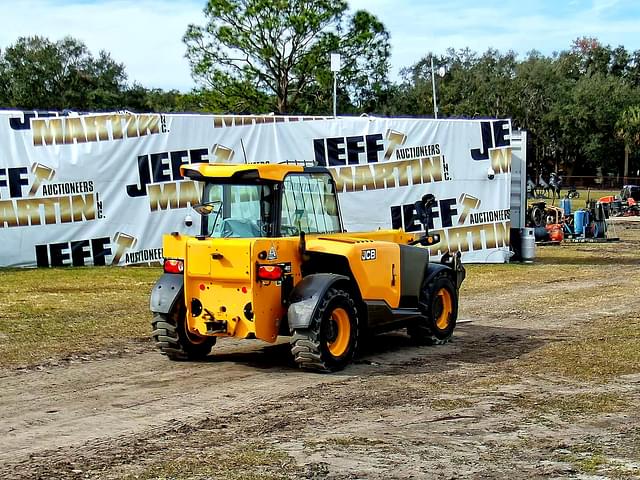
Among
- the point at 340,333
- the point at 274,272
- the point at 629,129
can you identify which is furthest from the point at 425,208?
the point at 629,129

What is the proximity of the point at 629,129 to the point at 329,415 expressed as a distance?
232ft

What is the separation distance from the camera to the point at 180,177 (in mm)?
20297

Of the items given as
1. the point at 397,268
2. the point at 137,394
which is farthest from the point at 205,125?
the point at 137,394

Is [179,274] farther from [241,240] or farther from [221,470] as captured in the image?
[221,470]

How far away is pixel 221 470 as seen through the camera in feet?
20.7

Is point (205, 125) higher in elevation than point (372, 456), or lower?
higher

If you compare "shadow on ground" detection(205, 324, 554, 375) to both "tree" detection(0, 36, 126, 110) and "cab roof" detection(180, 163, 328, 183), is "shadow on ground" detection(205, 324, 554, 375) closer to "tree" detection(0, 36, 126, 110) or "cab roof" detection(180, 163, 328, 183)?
"cab roof" detection(180, 163, 328, 183)

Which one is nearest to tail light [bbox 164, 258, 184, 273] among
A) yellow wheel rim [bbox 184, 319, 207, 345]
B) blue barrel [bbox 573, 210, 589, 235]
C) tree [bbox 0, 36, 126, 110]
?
yellow wheel rim [bbox 184, 319, 207, 345]

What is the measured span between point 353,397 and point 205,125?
42.8 ft

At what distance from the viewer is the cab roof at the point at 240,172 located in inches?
372

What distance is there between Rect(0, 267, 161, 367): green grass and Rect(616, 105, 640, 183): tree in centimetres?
6093

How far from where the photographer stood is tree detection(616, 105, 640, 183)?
7369 centimetres

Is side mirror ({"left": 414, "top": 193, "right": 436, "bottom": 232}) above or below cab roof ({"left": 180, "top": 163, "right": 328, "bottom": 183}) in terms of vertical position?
below

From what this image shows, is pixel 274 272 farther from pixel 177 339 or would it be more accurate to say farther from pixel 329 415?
pixel 329 415
